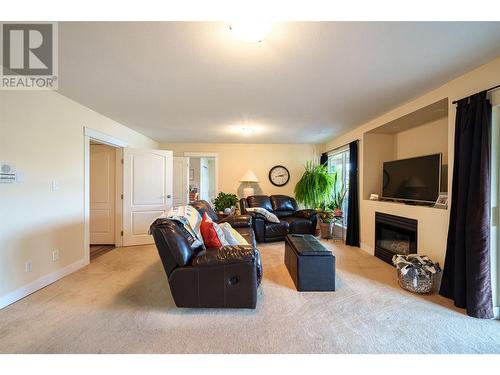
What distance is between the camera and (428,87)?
2.62 m

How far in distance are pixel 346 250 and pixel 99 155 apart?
4.90m

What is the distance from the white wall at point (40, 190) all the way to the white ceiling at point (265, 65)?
41 cm

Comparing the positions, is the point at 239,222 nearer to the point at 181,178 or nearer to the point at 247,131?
the point at 247,131

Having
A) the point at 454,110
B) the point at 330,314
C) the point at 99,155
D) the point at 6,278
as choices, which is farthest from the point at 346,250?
the point at 99,155

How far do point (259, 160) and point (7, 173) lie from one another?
473 cm

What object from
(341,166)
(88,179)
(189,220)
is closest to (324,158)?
(341,166)

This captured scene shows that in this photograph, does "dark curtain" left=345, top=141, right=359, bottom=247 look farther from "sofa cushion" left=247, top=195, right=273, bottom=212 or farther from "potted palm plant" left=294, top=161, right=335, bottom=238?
"sofa cushion" left=247, top=195, right=273, bottom=212

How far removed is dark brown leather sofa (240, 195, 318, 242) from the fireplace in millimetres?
1358

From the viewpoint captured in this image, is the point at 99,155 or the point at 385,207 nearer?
the point at 385,207

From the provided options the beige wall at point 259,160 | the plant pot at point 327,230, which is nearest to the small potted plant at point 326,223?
the plant pot at point 327,230
